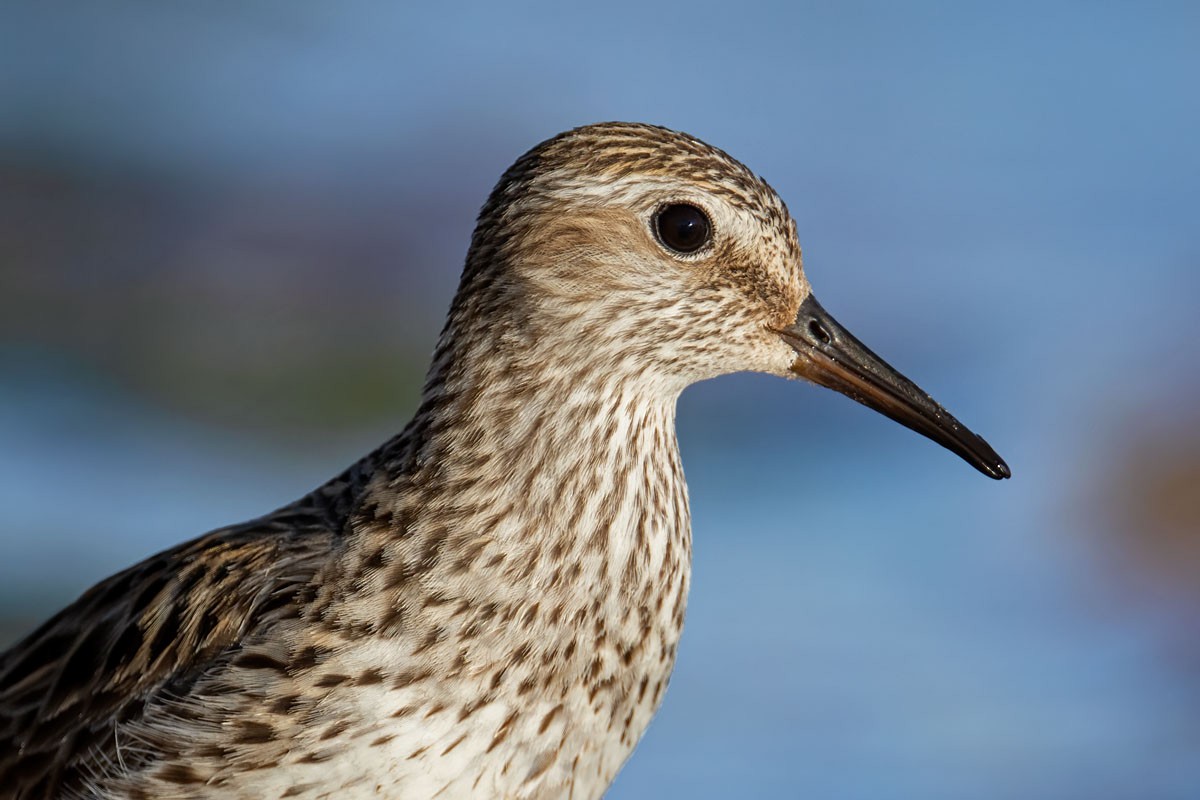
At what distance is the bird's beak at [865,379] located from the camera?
4555mm

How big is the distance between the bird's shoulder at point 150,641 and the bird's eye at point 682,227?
115cm

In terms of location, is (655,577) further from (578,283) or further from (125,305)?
(125,305)

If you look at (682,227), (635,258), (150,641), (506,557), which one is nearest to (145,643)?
(150,641)

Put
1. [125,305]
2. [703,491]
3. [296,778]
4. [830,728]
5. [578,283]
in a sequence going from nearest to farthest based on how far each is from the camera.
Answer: [296,778] < [578,283] < [830,728] < [703,491] < [125,305]

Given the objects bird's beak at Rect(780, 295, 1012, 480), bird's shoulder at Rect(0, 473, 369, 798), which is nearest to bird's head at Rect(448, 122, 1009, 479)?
bird's beak at Rect(780, 295, 1012, 480)

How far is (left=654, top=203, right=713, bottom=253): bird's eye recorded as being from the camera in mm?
4324

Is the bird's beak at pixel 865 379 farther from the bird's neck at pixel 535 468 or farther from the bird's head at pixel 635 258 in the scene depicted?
the bird's neck at pixel 535 468

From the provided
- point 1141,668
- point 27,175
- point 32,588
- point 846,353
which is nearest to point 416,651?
point 846,353

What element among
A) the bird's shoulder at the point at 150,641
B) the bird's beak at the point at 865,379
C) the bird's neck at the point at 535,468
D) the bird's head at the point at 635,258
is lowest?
the bird's shoulder at the point at 150,641

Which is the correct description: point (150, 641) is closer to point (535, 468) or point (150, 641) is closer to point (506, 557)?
point (506, 557)

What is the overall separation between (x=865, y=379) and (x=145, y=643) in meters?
2.10

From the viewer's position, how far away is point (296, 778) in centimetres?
394

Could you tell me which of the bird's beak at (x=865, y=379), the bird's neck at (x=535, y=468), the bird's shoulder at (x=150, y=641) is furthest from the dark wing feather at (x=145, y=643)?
the bird's beak at (x=865, y=379)

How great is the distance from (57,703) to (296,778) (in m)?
0.86
